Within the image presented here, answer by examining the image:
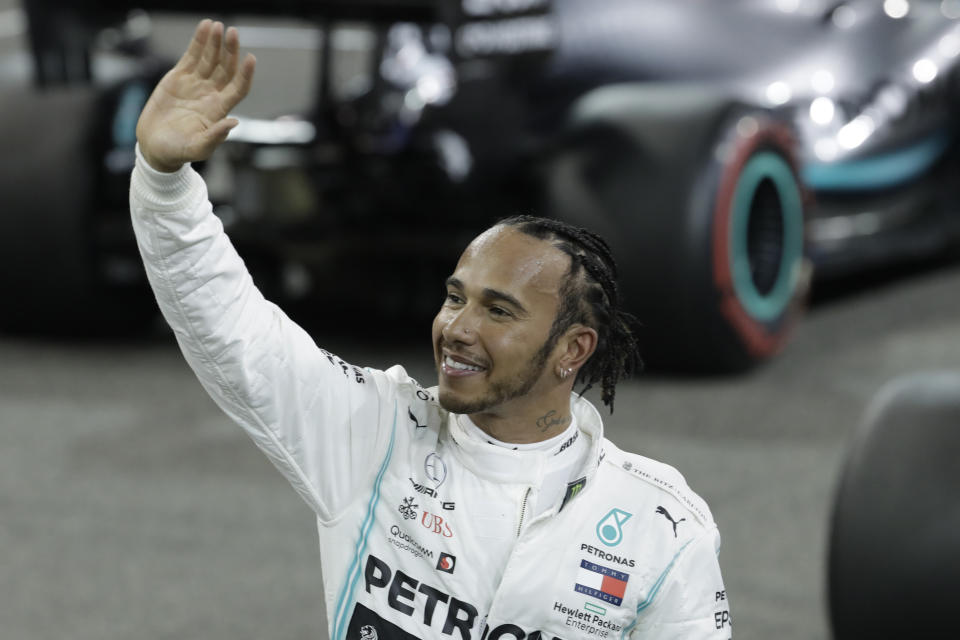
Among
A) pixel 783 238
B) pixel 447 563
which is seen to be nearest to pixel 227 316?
pixel 447 563

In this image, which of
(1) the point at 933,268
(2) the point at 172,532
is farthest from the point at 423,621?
(1) the point at 933,268

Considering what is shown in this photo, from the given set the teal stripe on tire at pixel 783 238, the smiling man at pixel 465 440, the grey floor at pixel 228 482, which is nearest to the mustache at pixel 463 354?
the smiling man at pixel 465 440

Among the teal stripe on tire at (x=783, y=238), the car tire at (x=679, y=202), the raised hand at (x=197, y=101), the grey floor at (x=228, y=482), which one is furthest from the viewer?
the teal stripe on tire at (x=783, y=238)

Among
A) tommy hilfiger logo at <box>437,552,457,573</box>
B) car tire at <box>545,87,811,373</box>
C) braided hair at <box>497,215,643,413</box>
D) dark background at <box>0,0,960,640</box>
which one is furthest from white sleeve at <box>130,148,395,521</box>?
car tire at <box>545,87,811,373</box>

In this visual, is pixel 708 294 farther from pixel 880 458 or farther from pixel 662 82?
pixel 880 458

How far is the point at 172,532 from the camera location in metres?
3.27

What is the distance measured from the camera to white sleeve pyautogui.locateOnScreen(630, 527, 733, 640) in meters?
1.30

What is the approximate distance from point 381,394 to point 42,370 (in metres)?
3.72

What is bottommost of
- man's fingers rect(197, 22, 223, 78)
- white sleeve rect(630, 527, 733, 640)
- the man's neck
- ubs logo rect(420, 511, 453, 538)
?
white sleeve rect(630, 527, 733, 640)

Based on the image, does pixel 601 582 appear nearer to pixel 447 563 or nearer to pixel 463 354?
pixel 447 563

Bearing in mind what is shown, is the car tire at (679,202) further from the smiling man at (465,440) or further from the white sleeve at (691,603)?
the white sleeve at (691,603)

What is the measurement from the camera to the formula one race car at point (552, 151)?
4.27 metres

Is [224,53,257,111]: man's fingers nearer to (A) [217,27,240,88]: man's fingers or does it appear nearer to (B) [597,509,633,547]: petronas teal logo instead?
(A) [217,27,240,88]: man's fingers

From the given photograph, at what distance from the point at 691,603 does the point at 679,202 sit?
2.95 m
